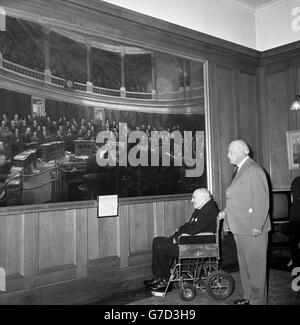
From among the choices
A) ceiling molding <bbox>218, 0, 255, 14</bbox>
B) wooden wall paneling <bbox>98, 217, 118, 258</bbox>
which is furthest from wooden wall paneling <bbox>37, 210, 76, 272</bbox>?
ceiling molding <bbox>218, 0, 255, 14</bbox>

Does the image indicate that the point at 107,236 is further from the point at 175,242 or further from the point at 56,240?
the point at 175,242

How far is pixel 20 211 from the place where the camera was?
153 inches

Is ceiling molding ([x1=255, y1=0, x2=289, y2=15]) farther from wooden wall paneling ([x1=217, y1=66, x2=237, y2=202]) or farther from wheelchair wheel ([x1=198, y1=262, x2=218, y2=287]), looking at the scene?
wheelchair wheel ([x1=198, y1=262, x2=218, y2=287])

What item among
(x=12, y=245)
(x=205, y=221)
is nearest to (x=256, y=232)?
(x=205, y=221)

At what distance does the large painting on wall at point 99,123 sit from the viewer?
3.93m

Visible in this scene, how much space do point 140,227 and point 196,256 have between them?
3.33 feet

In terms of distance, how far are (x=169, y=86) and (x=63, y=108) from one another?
1.73 m

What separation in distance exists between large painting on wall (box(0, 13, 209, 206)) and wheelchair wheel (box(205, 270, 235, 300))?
1.40 meters

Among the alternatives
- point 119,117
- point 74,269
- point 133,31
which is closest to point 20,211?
point 74,269

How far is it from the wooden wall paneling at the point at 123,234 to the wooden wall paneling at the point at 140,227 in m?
0.05

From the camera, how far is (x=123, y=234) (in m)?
4.77

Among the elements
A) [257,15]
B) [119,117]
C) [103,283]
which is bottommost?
[103,283]

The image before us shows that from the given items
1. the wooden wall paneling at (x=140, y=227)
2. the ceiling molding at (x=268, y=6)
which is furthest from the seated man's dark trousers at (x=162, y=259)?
the ceiling molding at (x=268, y=6)

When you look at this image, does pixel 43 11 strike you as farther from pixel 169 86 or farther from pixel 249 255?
pixel 249 255
